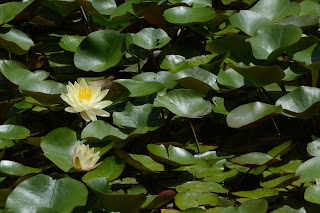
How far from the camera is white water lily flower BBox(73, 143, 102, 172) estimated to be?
5.17 ft

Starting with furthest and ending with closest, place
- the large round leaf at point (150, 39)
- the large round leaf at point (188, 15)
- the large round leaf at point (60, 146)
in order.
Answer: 1. the large round leaf at point (188, 15)
2. the large round leaf at point (150, 39)
3. the large round leaf at point (60, 146)

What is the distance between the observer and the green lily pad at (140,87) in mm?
1950

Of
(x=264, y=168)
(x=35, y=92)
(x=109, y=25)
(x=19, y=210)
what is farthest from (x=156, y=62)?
(x=19, y=210)

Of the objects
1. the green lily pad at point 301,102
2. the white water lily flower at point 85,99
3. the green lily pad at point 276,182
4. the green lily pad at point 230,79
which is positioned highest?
the white water lily flower at point 85,99

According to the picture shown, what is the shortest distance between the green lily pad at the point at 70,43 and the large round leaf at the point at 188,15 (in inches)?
18.0

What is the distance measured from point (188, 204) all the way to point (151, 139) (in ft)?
1.43

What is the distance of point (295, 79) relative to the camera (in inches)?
88.8

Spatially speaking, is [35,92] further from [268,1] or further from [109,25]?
[268,1]

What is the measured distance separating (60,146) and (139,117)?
0.33 metres

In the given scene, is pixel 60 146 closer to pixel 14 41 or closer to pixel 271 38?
pixel 14 41

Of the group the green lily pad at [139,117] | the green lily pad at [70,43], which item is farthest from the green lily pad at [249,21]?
the green lily pad at [70,43]

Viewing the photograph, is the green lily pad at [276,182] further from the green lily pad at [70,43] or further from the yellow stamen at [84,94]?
the green lily pad at [70,43]

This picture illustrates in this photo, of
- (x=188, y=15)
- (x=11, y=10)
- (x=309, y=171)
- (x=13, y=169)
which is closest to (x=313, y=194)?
(x=309, y=171)

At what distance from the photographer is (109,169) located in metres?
1.71
